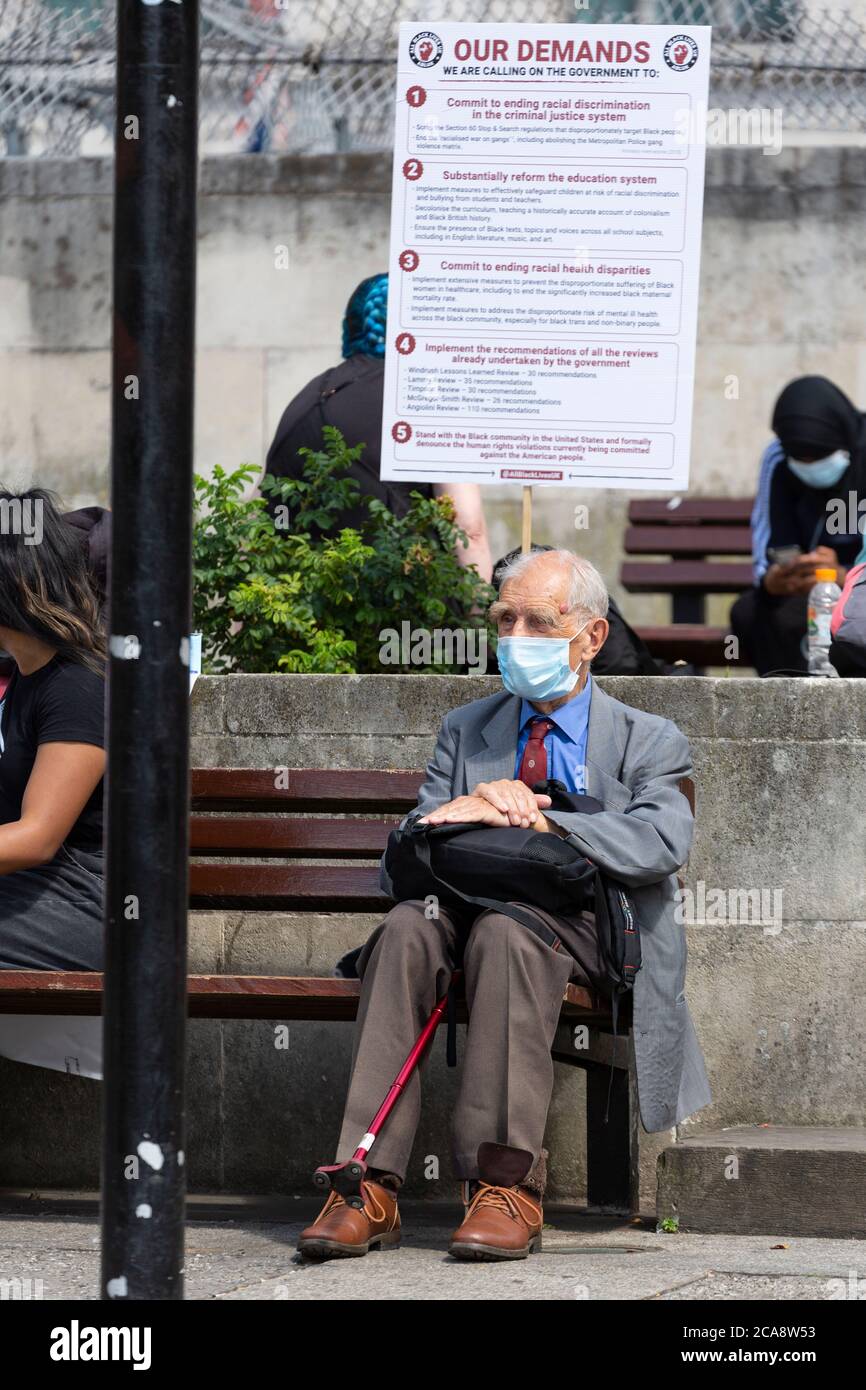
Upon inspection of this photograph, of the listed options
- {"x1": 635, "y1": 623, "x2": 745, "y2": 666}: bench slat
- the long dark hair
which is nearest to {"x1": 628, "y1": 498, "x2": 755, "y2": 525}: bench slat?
{"x1": 635, "y1": 623, "x2": 745, "y2": 666}: bench slat

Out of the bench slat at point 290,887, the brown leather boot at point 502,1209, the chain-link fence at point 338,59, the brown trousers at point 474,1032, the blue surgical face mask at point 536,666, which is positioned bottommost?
the brown leather boot at point 502,1209

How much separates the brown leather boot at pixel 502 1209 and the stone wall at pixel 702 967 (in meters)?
0.82

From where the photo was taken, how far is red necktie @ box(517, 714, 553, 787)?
4707 millimetres

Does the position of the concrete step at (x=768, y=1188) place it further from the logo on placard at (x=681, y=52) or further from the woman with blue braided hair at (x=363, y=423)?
the logo on placard at (x=681, y=52)

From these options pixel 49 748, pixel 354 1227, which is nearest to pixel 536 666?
pixel 49 748

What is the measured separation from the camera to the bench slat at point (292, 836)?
4.93 m

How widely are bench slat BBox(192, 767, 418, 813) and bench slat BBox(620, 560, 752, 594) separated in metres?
3.78

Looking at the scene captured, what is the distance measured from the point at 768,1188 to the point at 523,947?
0.77m

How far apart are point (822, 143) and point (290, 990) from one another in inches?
229

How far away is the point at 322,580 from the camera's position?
570cm

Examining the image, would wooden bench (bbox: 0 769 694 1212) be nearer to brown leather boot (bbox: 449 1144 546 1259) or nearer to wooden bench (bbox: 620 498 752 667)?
brown leather boot (bbox: 449 1144 546 1259)

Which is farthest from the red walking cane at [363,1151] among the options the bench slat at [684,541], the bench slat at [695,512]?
the bench slat at [695,512]

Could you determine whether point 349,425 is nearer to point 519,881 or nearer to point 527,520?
point 527,520

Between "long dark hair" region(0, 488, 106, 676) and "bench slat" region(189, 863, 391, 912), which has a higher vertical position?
"long dark hair" region(0, 488, 106, 676)
